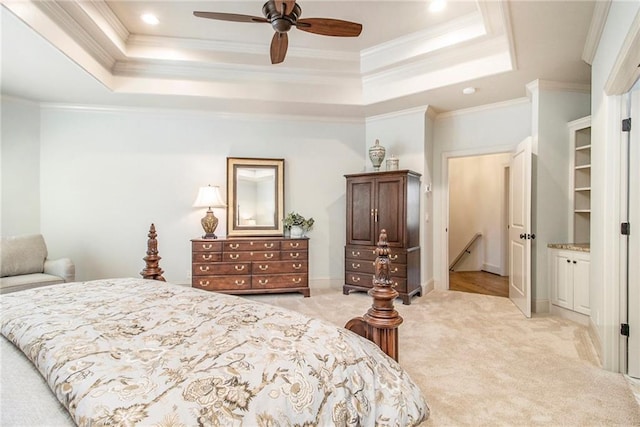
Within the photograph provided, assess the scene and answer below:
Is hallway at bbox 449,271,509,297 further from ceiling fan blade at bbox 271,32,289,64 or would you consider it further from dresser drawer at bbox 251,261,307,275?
ceiling fan blade at bbox 271,32,289,64

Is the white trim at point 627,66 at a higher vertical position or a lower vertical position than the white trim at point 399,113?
lower

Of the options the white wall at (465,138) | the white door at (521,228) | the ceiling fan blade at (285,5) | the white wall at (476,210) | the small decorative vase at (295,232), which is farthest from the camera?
the white wall at (476,210)

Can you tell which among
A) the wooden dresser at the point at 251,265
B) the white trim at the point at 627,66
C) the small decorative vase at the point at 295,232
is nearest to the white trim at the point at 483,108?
the white trim at the point at 627,66

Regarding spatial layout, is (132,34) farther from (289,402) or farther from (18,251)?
(289,402)

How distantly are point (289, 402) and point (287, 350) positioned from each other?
161 mm

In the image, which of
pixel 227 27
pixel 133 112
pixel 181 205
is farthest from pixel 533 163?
pixel 133 112

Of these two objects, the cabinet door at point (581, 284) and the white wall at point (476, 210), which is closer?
the cabinet door at point (581, 284)

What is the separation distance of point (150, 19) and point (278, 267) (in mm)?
3140

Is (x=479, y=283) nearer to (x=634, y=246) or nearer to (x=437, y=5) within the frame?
(x=634, y=246)

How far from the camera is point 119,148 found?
459cm

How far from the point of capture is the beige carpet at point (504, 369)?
6.19 ft

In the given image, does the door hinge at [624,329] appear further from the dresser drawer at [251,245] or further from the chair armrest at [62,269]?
the chair armrest at [62,269]

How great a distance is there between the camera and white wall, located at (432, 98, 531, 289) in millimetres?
4352

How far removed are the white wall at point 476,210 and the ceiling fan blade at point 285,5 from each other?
4.88 metres
